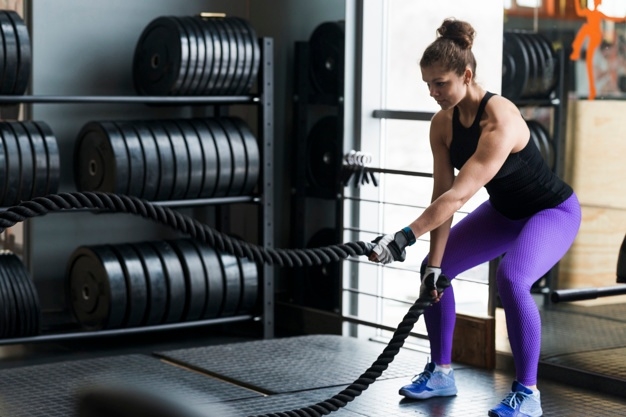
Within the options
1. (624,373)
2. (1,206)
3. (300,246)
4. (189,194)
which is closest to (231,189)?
(189,194)

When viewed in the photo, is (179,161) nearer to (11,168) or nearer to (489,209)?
(11,168)

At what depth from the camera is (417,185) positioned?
5.50 meters

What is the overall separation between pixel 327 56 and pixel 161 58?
3.10 ft

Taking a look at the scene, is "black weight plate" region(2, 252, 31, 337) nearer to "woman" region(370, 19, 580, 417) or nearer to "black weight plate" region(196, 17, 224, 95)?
"black weight plate" region(196, 17, 224, 95)

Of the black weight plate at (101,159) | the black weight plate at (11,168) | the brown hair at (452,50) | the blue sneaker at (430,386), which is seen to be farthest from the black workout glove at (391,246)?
the black weight plate at (11,168)

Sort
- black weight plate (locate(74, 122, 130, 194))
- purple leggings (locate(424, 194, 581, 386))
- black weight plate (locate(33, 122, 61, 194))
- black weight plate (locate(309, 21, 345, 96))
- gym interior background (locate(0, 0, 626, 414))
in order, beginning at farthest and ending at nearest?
black weight plate (locate(309, 21, 345, 96)) → black weight plate (locate(74, 122, 130, 194)) → black weight plate (locate(33, 122, 61, 194)) → gym interior background (locate(0, 0, 626, 414)) → purple leggings (locate(424, 194, 581, 386))

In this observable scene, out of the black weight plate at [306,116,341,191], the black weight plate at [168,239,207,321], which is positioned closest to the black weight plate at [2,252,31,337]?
the black weight plate at [168,239,207,321]

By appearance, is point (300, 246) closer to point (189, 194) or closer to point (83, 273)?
point (189, 194)

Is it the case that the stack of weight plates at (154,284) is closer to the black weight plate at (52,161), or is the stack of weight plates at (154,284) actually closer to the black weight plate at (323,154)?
the black weight plate at (52,161)

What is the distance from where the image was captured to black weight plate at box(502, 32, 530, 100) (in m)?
4.89

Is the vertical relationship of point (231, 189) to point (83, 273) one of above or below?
above

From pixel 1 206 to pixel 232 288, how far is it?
1269 mm

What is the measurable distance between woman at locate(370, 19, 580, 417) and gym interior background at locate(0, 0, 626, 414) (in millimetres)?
676

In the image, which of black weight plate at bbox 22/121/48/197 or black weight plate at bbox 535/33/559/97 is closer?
black weight plate at bbox 535/33/559/97
